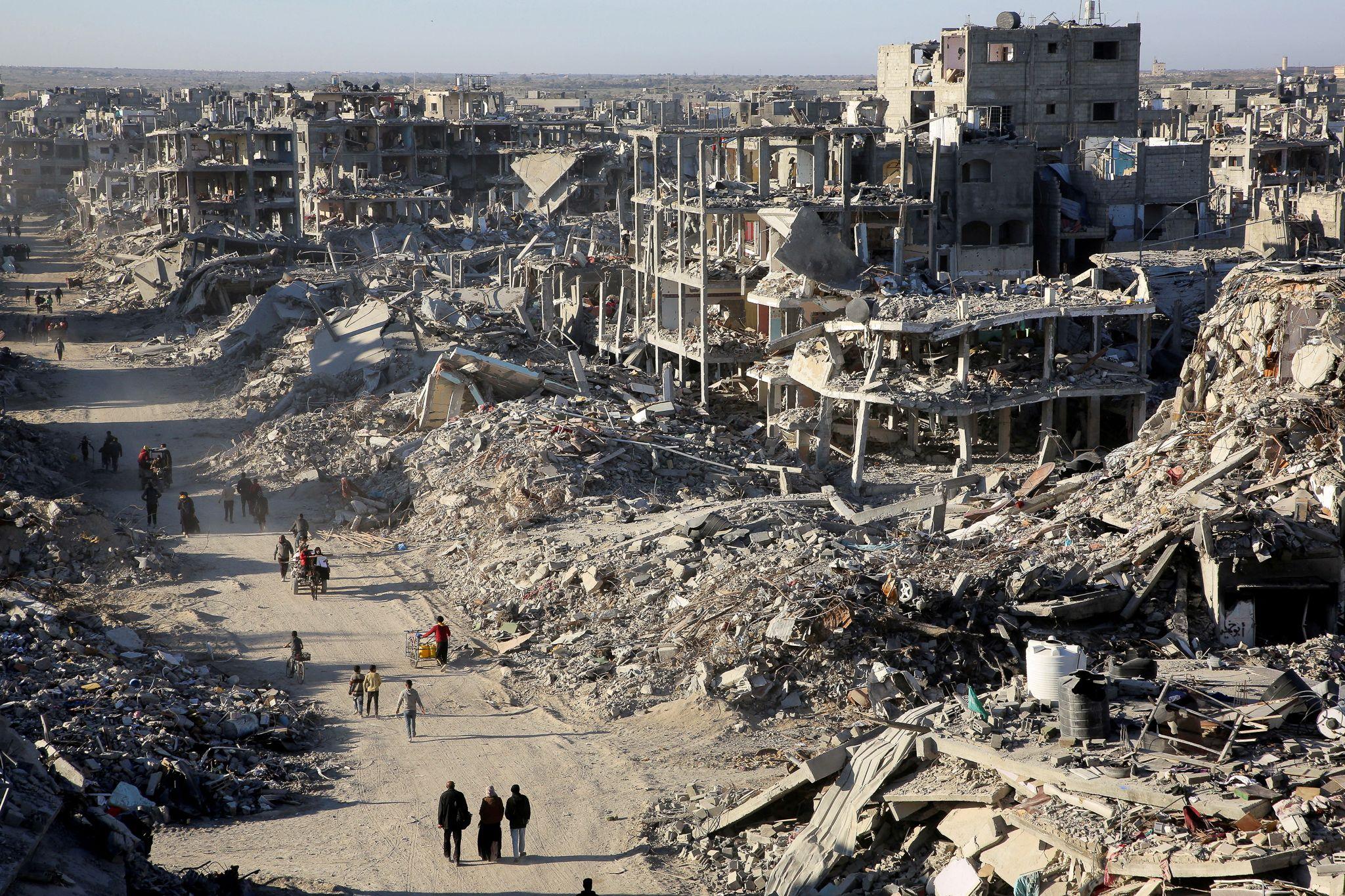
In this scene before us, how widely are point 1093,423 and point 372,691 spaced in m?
17.7

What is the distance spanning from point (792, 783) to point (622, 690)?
418 cm

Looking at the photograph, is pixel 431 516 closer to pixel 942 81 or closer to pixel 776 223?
pixel 776 223

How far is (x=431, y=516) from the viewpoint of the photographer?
75.5ft

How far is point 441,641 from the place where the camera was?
55.7 ft

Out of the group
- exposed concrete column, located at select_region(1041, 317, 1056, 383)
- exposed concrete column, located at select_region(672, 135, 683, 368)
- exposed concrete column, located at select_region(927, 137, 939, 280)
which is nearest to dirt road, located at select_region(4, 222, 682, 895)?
exposed concrete column, located at select_region(672, 135, 683, 368)

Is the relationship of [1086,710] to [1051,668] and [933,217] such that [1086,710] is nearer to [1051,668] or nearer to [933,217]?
[1051,668]

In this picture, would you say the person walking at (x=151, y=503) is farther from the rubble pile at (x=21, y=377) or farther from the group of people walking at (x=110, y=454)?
the rubble pile at (x=21, y=377)

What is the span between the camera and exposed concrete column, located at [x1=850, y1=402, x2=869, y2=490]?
2578 centimetres

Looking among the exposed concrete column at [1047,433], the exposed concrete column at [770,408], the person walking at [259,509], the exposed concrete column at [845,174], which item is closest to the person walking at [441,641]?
the person walking at [259,509]

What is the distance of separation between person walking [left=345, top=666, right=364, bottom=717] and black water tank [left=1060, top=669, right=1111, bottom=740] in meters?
8.05

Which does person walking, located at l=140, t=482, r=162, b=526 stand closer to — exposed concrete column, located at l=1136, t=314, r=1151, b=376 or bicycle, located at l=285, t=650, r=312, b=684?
bicycle, located at l=285, t=650, r=312, b=684

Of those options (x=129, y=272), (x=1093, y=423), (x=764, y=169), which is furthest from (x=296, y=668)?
(x=129, y=272)

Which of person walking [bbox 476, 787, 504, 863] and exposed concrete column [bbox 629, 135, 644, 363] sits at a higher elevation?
exposed concrete column [bbox 629, 135, 644, 363]

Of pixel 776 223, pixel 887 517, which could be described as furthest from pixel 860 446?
pixel 776 223
